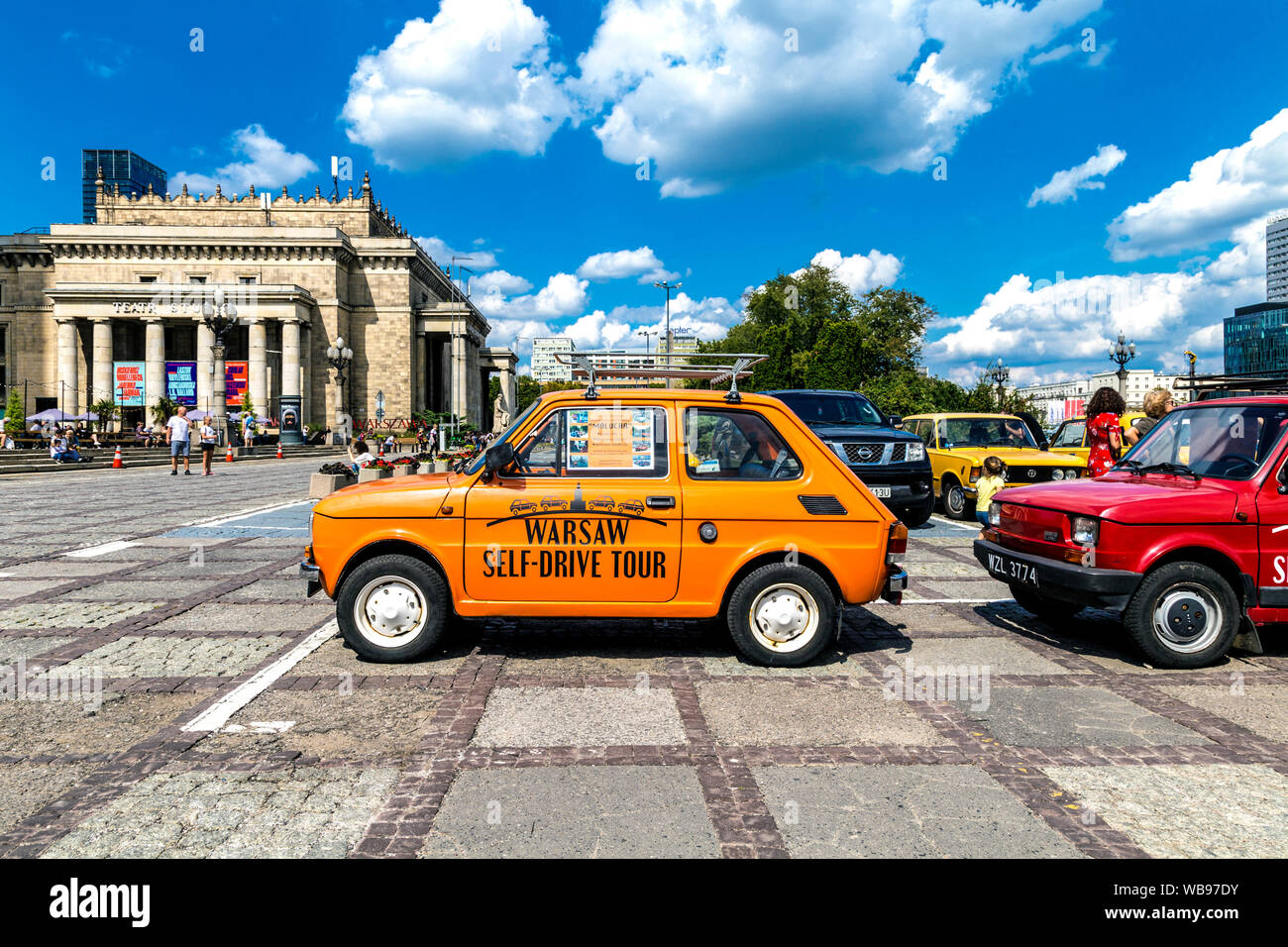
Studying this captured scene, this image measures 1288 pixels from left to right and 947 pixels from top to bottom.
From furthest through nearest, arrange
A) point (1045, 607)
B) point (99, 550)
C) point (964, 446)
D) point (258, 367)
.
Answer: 1. point (258, 367)
2. point (964, 446)
3. point (99, 550)
4. point (1045, 607)

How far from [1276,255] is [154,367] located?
211947 millimetres

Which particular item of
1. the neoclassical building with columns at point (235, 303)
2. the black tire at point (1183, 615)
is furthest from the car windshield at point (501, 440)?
the neoclassical building with columns at point (235, 303)

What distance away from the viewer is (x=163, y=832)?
3.00 m

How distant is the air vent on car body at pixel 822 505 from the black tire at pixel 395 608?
2.34 meters

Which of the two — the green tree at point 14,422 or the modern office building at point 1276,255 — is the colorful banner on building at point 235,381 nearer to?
the green tree at point 14,422

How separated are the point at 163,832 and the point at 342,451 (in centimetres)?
4928

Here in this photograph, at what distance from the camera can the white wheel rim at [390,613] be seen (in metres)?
5.29

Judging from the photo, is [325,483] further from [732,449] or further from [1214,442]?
[1214,442]

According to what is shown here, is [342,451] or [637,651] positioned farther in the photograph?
[342,451]

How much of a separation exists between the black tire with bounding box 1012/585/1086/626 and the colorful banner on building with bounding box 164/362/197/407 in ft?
215

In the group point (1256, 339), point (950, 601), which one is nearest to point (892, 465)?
point (950, 601)

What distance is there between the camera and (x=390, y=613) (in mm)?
5320
